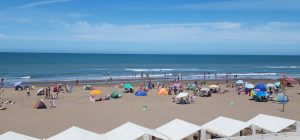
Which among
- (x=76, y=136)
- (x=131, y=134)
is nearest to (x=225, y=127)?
(x=131, y=134)

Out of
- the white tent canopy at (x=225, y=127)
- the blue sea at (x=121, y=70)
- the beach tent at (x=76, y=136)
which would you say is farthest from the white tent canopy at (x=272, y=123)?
the blue sea at (x=121, y=70)

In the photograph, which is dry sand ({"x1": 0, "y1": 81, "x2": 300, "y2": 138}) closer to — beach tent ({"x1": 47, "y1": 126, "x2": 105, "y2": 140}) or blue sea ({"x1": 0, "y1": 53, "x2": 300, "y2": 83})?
beach tent ({"x1": 47, "y1": 126, "x2": 105, "y2": 140})

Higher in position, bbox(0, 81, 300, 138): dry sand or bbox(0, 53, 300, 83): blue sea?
bbox(0, 53, 300, 83): blue sea

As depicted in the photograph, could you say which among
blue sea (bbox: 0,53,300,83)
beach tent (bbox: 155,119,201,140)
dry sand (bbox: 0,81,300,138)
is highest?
blue sea (bbox: 0,53,300,83)

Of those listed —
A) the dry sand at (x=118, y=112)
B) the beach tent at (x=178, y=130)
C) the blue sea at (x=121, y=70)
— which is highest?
the blue sea at (x=121, y=70)

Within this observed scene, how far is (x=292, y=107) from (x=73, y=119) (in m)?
14.1

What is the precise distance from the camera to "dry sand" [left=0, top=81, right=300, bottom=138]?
1972cm

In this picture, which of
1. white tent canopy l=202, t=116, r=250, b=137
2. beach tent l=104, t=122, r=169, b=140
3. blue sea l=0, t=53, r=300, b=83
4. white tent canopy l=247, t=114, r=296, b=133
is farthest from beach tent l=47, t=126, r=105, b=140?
blue sea l=0, t=53, r=300, b=83

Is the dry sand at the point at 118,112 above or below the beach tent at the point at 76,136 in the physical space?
below

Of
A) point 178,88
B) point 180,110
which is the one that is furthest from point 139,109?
point 178,88

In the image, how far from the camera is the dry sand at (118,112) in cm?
1972

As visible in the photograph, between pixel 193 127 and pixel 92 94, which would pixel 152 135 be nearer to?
pixel 193 127

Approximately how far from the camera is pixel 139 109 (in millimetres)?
24688

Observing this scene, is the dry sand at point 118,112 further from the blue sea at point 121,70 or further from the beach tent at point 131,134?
the blue sea at point 121,70
